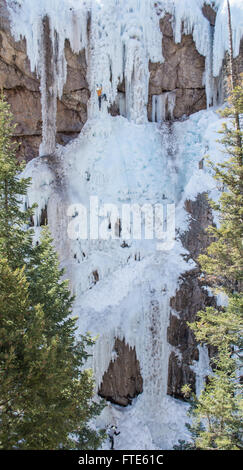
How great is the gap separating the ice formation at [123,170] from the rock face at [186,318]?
270 mm

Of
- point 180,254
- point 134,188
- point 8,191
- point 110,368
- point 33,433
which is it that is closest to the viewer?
point 33,433

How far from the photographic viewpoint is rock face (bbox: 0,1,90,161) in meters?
11.9

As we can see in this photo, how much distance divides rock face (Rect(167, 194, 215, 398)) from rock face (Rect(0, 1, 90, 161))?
6.67 metres

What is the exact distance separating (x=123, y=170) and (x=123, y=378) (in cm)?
769

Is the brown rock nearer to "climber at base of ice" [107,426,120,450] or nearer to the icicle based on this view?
"climber at base of ice" [107,426,120,450]

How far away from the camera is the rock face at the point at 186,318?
10.9 meters

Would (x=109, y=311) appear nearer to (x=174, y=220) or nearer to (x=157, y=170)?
(x=174, y=220)

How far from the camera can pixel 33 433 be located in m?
4.61

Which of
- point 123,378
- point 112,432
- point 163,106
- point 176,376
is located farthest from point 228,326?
point 163,106

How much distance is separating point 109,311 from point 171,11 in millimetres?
12293

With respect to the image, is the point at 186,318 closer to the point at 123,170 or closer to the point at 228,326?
the point at 228,326

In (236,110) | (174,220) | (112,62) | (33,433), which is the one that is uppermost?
(112,62)

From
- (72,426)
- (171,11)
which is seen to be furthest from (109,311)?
(171,11)

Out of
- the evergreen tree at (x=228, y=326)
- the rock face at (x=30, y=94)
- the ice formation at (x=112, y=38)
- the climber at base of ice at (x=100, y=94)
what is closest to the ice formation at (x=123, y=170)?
the ice formation at (x=112, y=38)
